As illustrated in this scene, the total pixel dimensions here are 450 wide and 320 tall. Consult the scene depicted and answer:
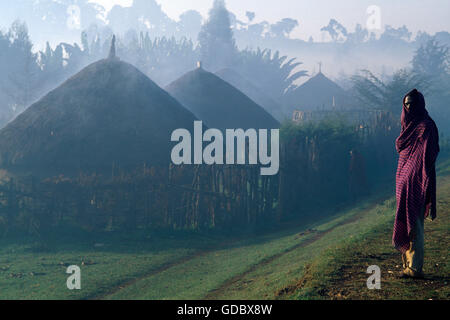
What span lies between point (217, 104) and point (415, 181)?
20257 millimetres

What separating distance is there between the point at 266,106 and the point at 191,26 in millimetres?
159839

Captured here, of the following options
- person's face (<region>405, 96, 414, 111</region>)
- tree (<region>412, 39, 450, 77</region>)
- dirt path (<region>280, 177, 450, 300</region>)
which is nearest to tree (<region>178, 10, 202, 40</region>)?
tree (<region>412, 39, 450, 77</region>)

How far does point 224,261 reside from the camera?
1021 cm

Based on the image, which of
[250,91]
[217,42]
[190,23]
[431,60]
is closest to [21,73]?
[250,91]

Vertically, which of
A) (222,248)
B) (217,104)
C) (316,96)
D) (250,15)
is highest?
(250,15)

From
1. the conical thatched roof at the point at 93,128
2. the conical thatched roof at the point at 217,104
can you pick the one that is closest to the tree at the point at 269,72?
the conical thatched roof at the point at 217,104

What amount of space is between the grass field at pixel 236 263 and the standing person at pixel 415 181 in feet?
1.56

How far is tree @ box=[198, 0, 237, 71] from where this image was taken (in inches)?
3081

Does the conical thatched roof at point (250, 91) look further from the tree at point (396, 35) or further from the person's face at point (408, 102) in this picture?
the tree at point (396, 35)

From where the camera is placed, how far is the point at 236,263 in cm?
987

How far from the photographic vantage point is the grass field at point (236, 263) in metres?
6.48

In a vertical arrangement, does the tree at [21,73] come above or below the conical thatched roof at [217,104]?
above

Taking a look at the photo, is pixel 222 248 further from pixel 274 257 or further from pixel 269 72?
pixel 269 72
